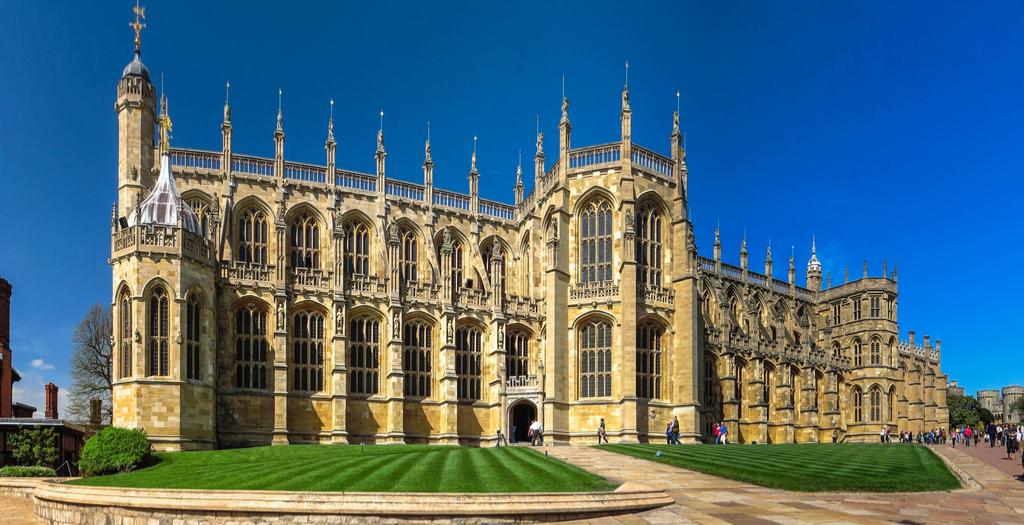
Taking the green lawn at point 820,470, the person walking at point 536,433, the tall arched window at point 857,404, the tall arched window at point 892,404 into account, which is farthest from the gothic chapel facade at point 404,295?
the tall arched window at point 892,404

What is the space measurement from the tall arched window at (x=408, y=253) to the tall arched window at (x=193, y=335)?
1385 cm

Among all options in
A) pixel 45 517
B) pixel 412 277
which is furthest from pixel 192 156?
pixel 45 517

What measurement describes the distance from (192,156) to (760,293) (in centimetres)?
4356

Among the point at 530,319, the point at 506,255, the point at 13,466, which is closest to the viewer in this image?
the point at 13,466

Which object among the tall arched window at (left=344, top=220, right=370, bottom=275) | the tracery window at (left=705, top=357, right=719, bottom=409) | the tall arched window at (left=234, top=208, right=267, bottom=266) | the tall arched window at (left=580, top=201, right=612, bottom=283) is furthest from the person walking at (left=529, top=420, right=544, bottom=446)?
the tracery window at (left=705, top=357, right=719, bottom=409)

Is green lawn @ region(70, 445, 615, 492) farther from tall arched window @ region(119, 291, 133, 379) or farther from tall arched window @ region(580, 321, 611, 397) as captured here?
tall arched window @ region(580, 321, 611, 397)

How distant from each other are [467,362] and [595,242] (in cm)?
1044

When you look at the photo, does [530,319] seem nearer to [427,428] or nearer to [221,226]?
[427,428]

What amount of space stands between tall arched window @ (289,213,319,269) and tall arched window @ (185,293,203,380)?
Result: 28.2 feet

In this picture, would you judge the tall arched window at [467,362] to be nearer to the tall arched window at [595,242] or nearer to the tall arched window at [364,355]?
the tall arched window at [364,355]

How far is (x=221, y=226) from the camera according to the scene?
4303 cm

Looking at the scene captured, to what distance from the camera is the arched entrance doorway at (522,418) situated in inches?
1864

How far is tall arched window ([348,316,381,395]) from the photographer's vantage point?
44188mm

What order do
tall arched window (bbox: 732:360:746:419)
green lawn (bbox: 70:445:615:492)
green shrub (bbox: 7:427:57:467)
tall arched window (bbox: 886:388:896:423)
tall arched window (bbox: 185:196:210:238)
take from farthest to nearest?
tall arched window (bbox: 886:388:896:423), tall arched window (bbox: 732:360:746:419), tall arched window (bbox: 185:196:210:238), green shrub (bbox: 7:427:57:467), green lawn (bbox: 70:445:615:492)
